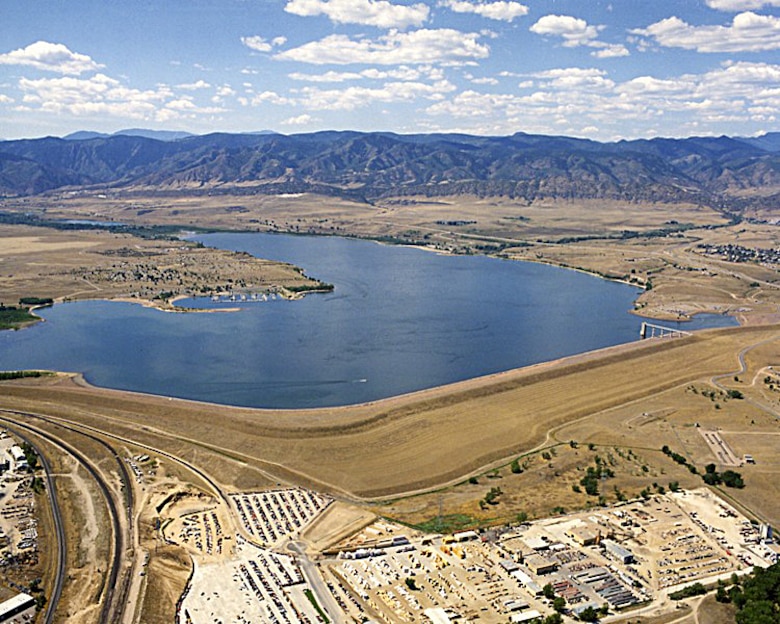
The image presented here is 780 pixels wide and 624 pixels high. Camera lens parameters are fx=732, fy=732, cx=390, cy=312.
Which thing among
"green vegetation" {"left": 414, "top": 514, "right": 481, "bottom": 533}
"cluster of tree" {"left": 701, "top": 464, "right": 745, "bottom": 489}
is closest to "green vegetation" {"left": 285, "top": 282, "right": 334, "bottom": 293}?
"green vegetation" {"left": 414, "top": 514, "right": 481, "bottom": 533}

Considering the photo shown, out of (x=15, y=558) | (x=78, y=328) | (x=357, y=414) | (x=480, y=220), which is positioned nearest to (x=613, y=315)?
(x=357, y=414)

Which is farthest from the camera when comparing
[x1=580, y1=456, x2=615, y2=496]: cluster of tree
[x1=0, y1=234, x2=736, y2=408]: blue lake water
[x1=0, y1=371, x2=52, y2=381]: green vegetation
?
[x1=0, y1=234, x2=736, y2=408]: blue lake water

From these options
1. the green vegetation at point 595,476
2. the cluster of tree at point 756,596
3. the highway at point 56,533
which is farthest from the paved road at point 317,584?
the green vegetation at point 595,476

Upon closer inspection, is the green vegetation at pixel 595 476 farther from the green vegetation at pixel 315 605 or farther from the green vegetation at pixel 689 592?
the green vegetation at pixel 315 605

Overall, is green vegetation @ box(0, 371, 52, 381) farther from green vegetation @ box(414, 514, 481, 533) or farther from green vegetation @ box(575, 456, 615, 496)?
green vegetation @ box(575, 456, 615, 496)

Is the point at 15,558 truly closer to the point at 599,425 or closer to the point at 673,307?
the point at 599,425

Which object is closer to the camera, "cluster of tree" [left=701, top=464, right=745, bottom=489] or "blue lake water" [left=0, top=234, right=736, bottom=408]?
"cluster of tree" [left=701, top=464, right=745, bottom=489]

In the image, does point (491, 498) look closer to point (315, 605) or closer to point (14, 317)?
point (315, 605)
